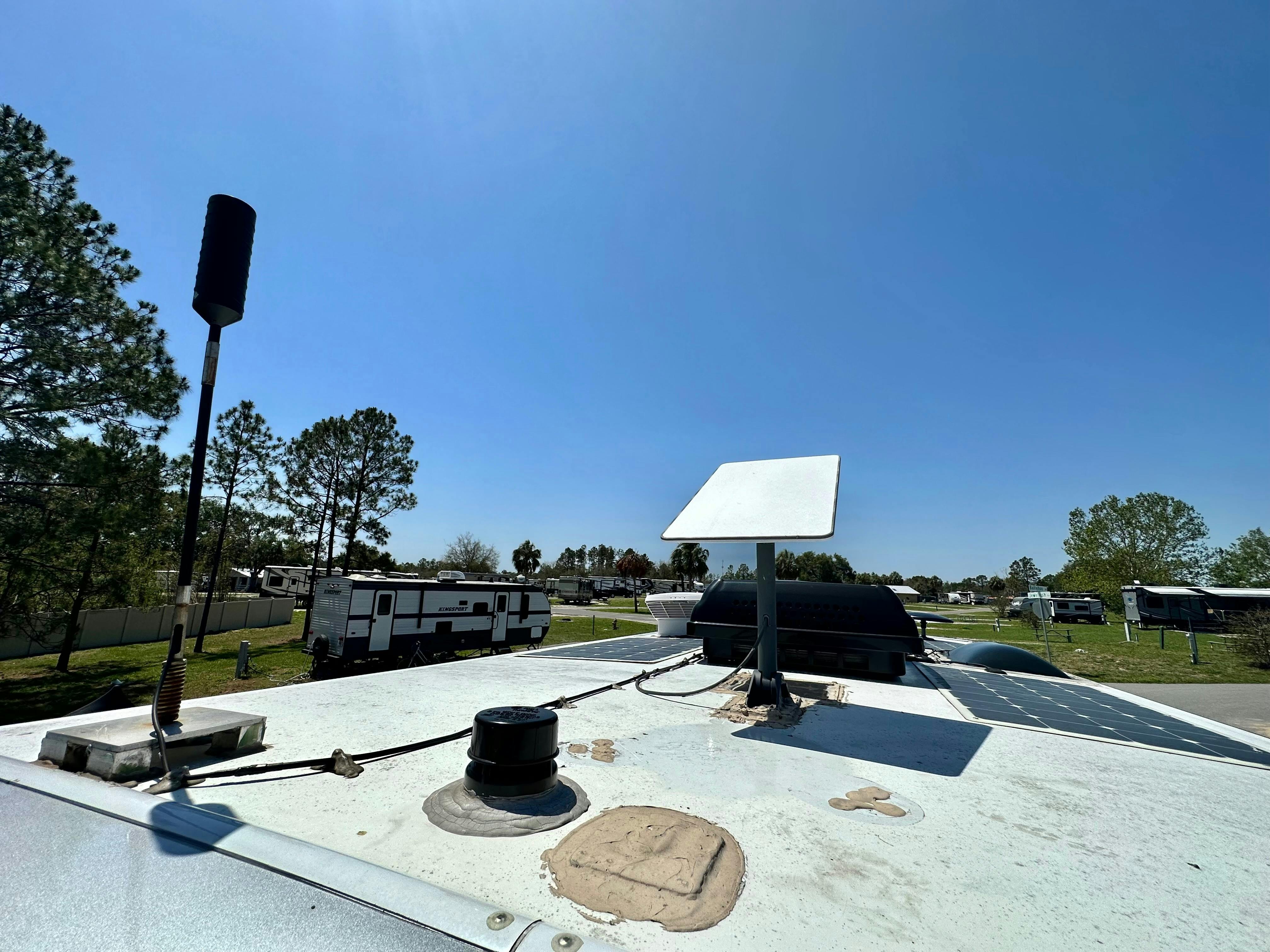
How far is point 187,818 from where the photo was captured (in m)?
3.18

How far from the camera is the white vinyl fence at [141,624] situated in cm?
1998

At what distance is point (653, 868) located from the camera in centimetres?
315

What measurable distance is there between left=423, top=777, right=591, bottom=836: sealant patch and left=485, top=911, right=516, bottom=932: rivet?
1214mm

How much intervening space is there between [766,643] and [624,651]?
7587 mm

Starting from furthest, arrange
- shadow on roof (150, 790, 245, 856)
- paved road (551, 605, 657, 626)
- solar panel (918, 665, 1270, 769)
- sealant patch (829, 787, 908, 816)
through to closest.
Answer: paved road (551, 605, 657, 626) < solar panel (918, 665, 1270, 769) < sealant patch (829, 787, 908, 816) < shadow on roof (150, 790, 245, 856)

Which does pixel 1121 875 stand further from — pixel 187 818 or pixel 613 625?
pixel 613 625

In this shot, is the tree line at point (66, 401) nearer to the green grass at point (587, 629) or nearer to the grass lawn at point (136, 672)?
the grass lawn at point (136, 672)

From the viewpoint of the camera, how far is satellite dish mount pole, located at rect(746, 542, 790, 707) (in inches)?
296

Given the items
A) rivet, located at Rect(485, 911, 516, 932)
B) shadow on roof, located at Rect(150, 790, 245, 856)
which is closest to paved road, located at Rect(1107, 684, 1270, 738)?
rivet, located at Rect(485, 911, 516, 932)

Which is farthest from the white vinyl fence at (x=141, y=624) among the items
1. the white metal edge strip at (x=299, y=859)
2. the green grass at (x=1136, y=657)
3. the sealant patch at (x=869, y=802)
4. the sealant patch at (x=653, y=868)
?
the green grass at (x=1136, y=657)

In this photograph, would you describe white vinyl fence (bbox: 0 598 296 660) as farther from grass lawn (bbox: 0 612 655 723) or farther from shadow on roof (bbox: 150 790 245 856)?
shadow on roof (bbox: 150 790 245 856)

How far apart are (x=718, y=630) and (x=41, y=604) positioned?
1727cm

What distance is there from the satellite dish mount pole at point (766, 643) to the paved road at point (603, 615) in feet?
92.6

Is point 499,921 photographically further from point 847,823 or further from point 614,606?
point 614,606
